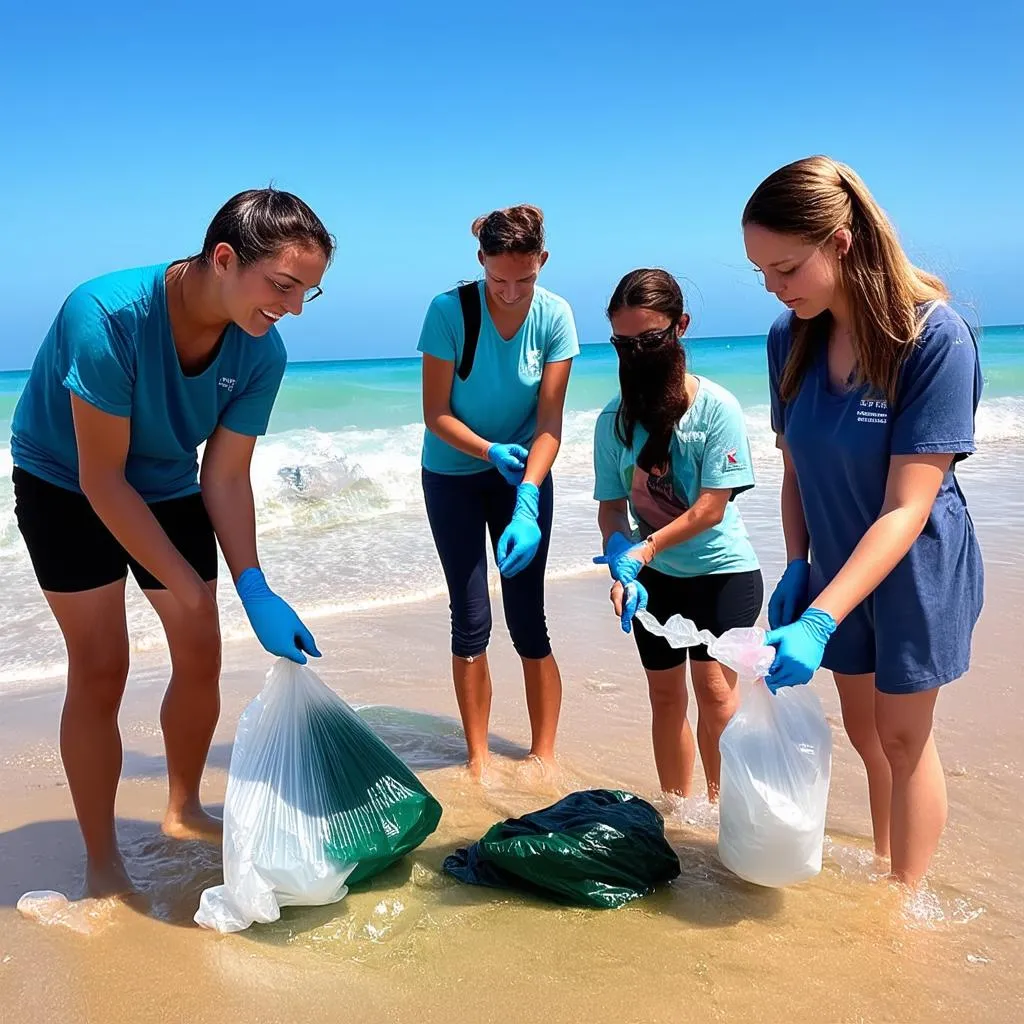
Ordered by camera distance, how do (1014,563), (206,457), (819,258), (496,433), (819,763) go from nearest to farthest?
(819,258) → (819,763) → (206,457) → (496,433) → (1014,563)

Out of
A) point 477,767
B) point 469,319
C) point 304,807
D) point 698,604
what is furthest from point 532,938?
point 469,319

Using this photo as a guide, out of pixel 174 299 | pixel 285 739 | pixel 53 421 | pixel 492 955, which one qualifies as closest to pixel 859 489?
pixel 492 955

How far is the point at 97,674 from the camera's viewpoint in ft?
7.96

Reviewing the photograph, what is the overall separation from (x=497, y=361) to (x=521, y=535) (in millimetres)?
564

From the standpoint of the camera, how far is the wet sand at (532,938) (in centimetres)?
195

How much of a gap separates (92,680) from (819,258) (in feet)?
6.20

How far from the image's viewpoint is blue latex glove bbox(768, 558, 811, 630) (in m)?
2.40

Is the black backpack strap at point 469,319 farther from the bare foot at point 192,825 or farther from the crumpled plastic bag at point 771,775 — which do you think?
the bare foot at point 192,825

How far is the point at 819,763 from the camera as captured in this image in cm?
218

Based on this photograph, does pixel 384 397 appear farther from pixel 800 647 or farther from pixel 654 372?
pixel 800 647

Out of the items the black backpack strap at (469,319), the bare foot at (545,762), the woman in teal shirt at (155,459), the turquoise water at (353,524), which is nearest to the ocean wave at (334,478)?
the turquoise water at (353,524)

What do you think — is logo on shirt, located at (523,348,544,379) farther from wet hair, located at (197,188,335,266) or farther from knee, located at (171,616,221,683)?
knee, located at (171,616,221,683)

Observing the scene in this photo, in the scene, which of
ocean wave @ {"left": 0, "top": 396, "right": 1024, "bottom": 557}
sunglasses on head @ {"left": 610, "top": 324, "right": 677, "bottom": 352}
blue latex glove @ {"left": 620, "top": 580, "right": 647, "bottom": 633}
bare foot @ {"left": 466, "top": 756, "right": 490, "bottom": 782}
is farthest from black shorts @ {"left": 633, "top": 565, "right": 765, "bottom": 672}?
ocean wave @ {"left": 0, "top": 396, "right": 1024, "bottom": 557}

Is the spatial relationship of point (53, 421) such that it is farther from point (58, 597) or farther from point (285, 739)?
point (285, 739)
